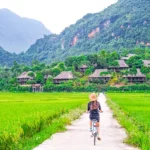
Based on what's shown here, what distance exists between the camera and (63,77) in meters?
94.9

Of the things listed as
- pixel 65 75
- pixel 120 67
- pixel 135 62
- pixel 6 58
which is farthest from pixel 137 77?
pixel 6 58

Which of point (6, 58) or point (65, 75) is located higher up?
point (6, 58)

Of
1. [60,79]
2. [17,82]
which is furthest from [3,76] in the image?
[60,79]

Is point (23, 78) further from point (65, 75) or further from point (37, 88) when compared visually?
point (65, 75)

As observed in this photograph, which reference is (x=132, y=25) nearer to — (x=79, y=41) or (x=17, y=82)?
(x=79, y=41)

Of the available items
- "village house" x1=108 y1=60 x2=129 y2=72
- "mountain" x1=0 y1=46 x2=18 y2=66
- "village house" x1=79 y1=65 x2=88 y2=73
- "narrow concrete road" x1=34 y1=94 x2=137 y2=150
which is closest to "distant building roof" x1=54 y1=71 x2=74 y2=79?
"village house" x1=79 y1=65 x2=88 y2=73

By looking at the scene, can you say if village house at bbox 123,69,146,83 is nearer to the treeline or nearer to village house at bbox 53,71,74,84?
the treeline

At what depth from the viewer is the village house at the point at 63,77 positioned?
94750 millimetres

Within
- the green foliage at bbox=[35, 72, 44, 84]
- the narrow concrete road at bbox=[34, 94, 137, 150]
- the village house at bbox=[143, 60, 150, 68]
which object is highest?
the village house at bbox=[143, 60, 150, 68]

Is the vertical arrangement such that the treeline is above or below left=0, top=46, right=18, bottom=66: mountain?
below

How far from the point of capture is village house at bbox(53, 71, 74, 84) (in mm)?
94750

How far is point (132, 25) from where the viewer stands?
585 feet

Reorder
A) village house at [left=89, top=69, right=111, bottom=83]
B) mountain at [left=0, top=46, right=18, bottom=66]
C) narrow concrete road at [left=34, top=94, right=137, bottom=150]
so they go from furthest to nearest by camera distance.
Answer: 1. mountain at [left=0, top=46, right=18, bottom=66]
2. village house at [left=89, top=69, right=111, bottom=83]
3. narrow concrete road at [left=34, top=94, right=137, bottom=150]

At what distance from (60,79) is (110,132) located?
80.8 metres
